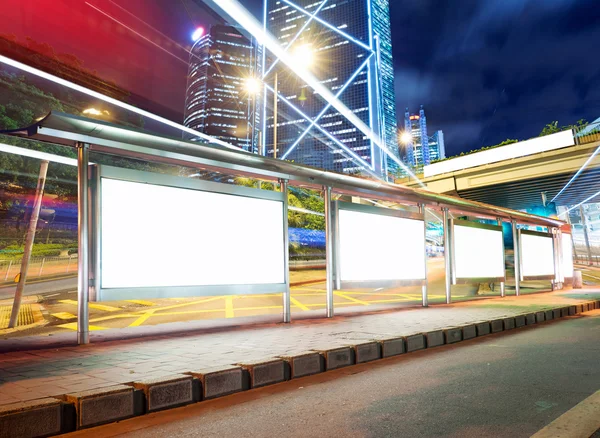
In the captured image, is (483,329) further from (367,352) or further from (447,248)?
(447,248)

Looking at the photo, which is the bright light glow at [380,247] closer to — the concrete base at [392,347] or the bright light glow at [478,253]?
the bright light glow at [478,253]

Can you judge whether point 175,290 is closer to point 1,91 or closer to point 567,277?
point 567,277

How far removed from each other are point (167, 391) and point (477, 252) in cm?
1134

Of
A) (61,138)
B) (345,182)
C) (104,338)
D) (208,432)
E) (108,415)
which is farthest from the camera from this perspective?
(345,182)

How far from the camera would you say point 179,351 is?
5.23 meters

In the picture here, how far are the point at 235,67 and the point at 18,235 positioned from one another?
21.0 metres

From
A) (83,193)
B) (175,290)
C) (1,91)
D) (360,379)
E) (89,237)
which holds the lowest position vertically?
(360,379)

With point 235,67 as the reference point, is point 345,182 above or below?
below

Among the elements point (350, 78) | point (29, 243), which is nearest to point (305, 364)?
point (29, 243)

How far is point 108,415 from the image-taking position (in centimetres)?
338

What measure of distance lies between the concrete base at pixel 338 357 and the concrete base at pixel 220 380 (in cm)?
122

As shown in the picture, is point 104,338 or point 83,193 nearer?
point 83,193

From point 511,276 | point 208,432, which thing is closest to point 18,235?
point 511,276

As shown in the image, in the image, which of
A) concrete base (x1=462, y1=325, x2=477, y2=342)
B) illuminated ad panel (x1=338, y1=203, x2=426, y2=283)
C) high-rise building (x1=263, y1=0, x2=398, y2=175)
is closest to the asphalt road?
concrete base (x1=462, y1=325, x2=477, y2=342)
